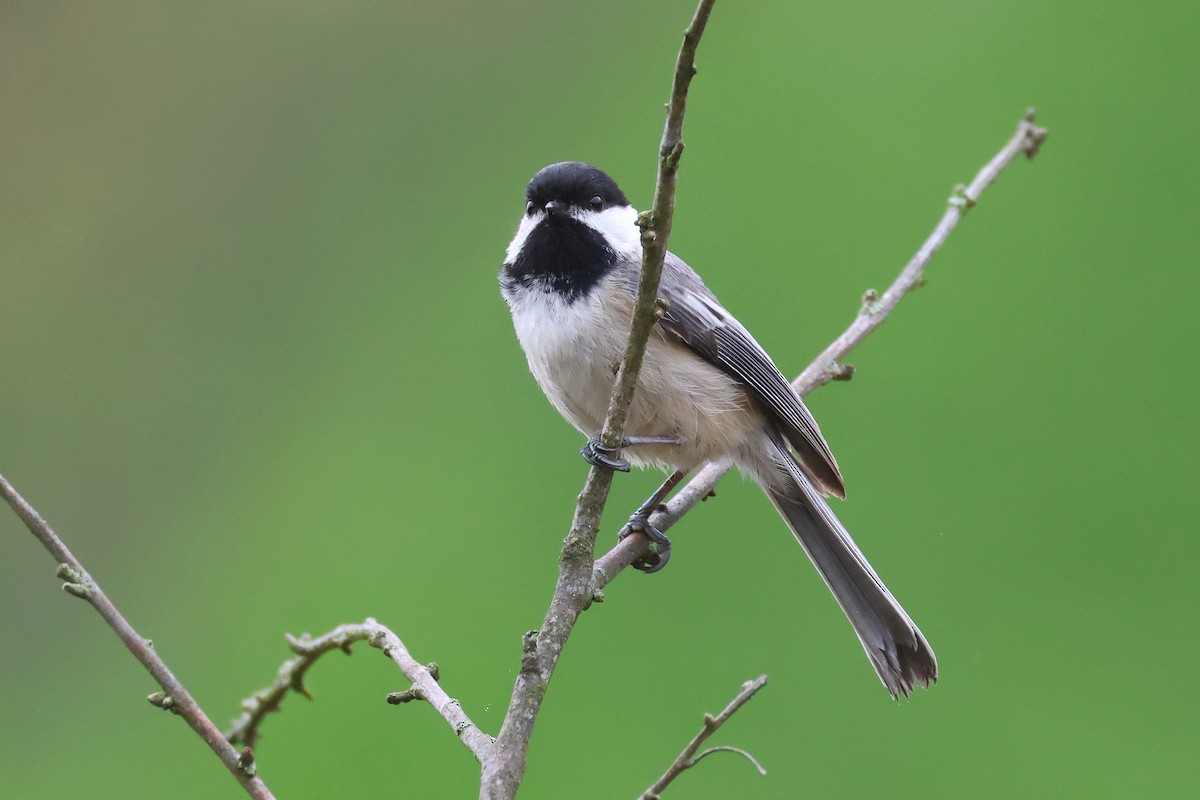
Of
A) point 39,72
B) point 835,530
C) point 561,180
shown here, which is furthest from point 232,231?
point 835,530

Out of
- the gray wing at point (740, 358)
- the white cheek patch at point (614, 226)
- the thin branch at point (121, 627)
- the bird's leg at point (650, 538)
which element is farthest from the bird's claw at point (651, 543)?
the thin branch at point (121, 627)

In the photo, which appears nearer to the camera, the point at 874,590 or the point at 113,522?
the point at 874,590

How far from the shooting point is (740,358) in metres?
A: 2.19

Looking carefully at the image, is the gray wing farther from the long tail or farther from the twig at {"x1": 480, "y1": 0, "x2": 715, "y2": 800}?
the twig at {"x1": 480, "y1": 0, "x2": 715, "y2": 800}

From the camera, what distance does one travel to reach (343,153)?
3574 mm

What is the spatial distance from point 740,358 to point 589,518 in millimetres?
852

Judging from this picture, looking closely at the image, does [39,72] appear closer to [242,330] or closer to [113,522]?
[242,330]

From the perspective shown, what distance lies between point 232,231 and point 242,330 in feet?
1.10

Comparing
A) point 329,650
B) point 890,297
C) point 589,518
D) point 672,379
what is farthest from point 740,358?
point 329,650

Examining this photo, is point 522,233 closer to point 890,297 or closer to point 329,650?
point 890,297

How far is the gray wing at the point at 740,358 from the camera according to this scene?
2152 millimetres

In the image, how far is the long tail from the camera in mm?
2039

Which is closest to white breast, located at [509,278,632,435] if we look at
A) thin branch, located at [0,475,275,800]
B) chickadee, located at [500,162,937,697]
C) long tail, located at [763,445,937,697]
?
chickadee, located at [500,162,937,697]

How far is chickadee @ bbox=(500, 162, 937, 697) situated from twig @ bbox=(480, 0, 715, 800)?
19.1 inches
